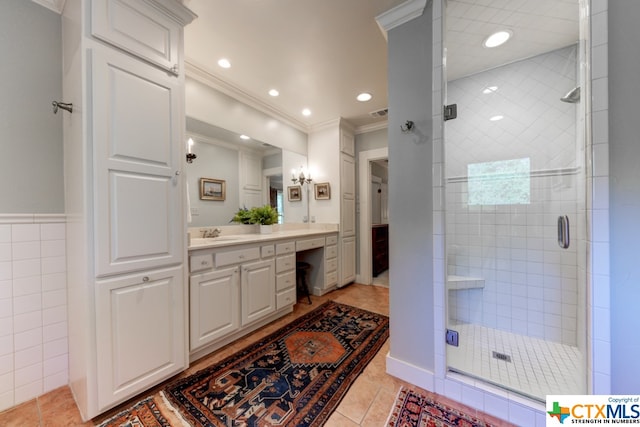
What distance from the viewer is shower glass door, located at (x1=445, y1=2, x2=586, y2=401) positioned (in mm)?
1583

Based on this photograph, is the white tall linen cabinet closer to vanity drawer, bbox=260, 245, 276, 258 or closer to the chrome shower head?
vanity drawer, bbox=260, 245, 276, 258

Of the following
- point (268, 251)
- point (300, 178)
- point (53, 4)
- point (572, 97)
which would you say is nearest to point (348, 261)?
point (300, 178)

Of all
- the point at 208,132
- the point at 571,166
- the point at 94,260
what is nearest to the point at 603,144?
the point at 571,166

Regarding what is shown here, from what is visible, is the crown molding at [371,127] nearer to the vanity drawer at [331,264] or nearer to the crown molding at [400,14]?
the crown molding at [400,14]

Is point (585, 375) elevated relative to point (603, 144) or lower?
lower

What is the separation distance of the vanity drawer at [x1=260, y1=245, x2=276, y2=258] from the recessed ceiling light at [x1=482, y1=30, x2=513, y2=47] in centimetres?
251

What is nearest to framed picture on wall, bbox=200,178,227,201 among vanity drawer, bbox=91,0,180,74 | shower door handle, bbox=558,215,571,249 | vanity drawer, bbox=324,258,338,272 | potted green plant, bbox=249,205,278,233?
potted green plant, bbox=249,205,278,233

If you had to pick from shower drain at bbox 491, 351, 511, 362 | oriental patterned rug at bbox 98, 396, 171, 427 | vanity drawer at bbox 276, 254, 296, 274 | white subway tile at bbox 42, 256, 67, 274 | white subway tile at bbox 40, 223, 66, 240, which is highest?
white subway tile at bbox 40, 223, 66, 240

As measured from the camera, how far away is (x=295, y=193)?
350cm

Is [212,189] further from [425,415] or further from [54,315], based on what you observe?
[425,415]

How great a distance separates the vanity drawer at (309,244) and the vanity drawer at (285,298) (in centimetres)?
49

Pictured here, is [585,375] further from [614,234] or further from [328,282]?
[328,282]

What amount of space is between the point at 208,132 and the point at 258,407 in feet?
7.83

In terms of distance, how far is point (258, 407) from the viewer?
51.8 inches
